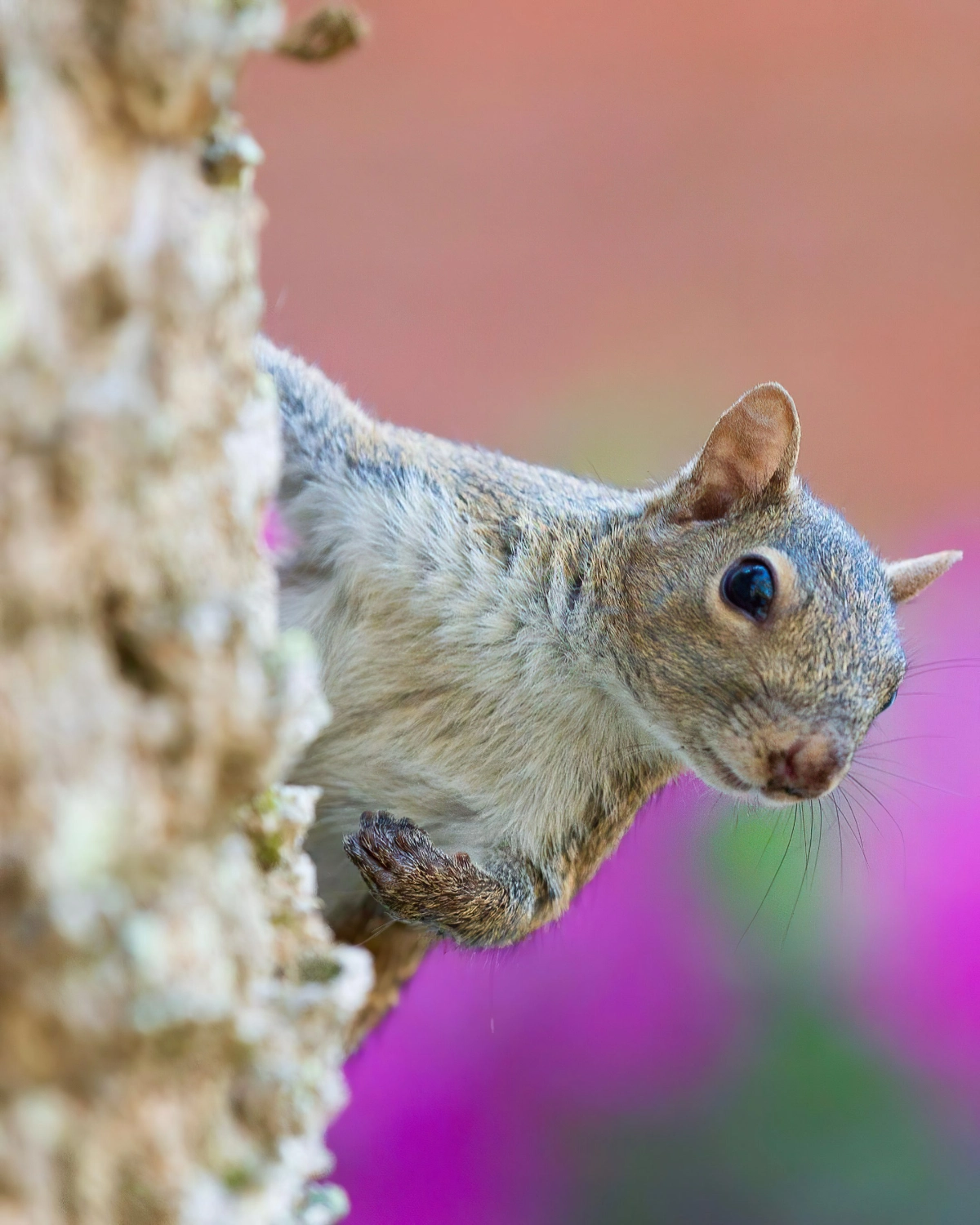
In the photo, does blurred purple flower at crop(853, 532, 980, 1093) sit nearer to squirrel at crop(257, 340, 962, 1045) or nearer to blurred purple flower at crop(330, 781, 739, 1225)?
blurred purple flower at crop(330, 781, 739, 1225)

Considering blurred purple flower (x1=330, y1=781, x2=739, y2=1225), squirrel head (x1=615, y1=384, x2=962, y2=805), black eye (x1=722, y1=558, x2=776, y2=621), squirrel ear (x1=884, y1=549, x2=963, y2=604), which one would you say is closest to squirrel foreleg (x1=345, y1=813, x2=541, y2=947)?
squirrel head (x1=615, y1=384, x2=962, y2=805)

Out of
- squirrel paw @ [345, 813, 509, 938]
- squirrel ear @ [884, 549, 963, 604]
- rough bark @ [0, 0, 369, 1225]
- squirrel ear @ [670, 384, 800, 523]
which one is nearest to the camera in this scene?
rough bark @ [0, 0, 369, 1225]

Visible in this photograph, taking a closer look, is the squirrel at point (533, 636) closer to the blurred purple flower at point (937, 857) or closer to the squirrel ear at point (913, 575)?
the squirrel ear at point (913, 575)

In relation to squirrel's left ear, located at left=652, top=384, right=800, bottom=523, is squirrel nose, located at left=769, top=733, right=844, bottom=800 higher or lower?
lower

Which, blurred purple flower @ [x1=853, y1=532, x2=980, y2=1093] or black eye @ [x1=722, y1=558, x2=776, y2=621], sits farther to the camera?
blurred purple flower @ [x1=853, y1=532, x2=980, y2=1093]

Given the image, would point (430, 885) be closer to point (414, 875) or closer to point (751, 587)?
point (414, 875)

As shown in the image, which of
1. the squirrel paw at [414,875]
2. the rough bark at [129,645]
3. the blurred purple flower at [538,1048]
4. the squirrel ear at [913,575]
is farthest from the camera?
the blurred purple flower at [538,1048]

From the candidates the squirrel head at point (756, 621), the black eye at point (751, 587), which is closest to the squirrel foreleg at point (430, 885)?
the squirrel head at point (756, 621)
